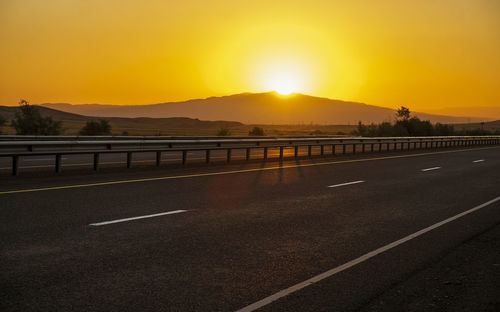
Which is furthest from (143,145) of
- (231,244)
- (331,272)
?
(331,272)

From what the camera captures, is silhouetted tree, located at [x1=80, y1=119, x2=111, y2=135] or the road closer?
the road

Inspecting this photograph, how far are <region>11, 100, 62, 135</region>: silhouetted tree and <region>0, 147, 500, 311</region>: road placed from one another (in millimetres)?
33381

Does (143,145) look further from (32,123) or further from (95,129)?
(95,129)

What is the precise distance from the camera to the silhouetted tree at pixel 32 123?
148 ft

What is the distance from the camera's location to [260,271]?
5762 mm

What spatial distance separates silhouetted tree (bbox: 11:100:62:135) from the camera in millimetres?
45000

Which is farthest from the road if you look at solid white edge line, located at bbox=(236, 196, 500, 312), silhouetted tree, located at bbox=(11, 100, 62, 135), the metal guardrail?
silhouetted tree, located at bbox=(11, 100, 62, 135)

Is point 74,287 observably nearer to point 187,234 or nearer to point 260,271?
point 260,271

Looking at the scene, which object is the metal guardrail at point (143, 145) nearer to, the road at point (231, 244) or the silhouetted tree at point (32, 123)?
the road at point (231, 244)

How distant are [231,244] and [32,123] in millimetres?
43028

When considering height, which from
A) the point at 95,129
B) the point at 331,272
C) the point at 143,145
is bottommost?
the point at 331,272

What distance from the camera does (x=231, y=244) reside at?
7055mm

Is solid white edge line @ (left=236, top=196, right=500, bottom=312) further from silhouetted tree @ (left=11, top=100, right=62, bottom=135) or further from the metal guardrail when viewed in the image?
silhouetted tree @ (left=11, top=100, right=62, bottom=135)

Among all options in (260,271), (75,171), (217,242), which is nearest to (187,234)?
(217,242)
